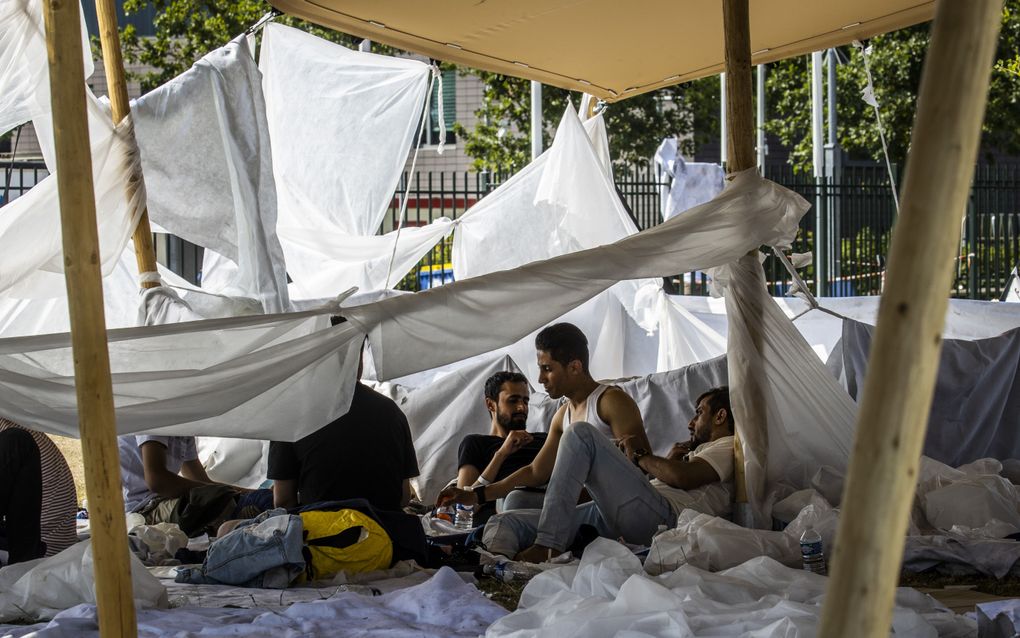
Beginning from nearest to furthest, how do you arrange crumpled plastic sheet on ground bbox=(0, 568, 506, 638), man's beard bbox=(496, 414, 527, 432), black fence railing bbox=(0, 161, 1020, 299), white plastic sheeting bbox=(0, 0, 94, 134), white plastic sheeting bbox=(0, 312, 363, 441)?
crumpled plastic sheet on ground bbox=(0, 568, 506, 638)
white plastic sheeting bbox=(0, 312, 363, 441)
white plastic sheeting bbox=(0, 0, 94, 134)
man's beard bbox=(496, 414, 527, 432)
black fence railing bbox=(0, 161, 1020, 299)

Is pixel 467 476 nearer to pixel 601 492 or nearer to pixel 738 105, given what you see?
pixel 601 492

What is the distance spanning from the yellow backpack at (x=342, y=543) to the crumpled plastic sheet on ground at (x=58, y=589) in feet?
1.80

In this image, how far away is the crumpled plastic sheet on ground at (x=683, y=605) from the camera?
10.00 feet

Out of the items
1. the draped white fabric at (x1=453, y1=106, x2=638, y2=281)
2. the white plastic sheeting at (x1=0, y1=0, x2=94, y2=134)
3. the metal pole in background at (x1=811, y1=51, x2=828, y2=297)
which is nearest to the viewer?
the white plastic sheeting at (x1=0, y1=0, x2=94, y2=134)

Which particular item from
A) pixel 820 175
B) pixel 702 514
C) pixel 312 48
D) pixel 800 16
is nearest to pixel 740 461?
pixel 702 514

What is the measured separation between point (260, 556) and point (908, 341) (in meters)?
2.86

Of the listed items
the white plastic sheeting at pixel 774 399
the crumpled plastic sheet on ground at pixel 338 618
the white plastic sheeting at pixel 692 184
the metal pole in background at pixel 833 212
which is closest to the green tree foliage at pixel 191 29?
the white plastic sheeting at pixel 692 184

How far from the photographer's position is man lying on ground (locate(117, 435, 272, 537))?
4961 mm

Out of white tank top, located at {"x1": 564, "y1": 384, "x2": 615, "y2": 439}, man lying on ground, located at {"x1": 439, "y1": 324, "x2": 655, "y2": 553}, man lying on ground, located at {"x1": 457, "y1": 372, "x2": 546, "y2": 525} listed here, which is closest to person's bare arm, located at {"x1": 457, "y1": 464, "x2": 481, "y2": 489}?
man lying on ground, located at {"x1": 457, "y1": 372, "x2": 546, "y2": 525}

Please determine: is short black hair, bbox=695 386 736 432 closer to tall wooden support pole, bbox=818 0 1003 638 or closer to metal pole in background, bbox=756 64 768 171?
tall wooden support pole, bbox=818 0 1003 638

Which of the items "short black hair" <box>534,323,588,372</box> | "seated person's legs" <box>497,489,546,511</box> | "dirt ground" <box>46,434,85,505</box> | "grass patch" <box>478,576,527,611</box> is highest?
"short black hair" <box>534,323,588,372</box>

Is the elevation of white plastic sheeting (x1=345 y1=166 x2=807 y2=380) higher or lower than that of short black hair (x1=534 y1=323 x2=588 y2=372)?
higher

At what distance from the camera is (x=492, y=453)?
18.1ft

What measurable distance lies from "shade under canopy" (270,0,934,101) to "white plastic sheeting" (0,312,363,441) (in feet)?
6.76
